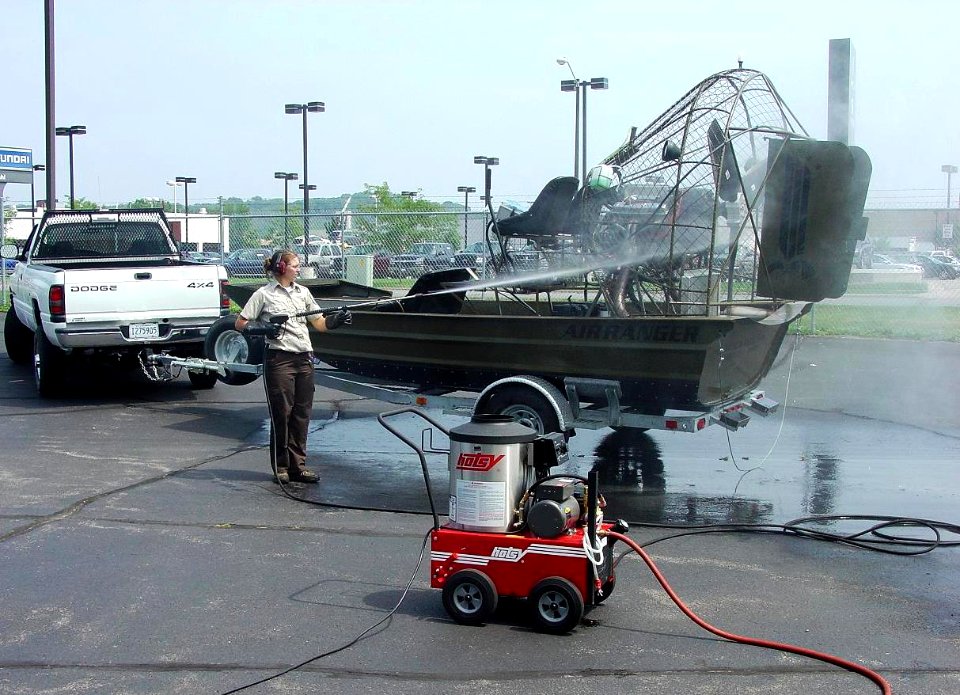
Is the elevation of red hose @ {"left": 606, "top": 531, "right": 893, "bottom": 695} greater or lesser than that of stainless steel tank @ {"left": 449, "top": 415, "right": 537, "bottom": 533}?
lesser

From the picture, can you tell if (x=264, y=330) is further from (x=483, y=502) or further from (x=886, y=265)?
(x=886, y=265)

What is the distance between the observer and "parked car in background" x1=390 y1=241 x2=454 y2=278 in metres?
19.7

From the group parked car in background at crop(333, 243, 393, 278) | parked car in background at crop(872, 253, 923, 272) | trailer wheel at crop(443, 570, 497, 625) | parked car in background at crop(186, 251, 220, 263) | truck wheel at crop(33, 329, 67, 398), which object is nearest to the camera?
trailer wheel at crop(443, 570, 497, 625)

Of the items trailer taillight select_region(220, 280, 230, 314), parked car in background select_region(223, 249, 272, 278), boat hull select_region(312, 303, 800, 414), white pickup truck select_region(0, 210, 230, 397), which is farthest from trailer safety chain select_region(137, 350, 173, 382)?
parked car in background select_region(223, 249, 272, 278)

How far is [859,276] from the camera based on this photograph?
2180cm

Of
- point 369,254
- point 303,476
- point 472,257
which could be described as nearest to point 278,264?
point 303,476

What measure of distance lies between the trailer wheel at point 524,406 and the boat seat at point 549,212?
1.47 m

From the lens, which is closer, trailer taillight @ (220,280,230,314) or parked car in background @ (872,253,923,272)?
trailer taillight @ (220,280,230,314)

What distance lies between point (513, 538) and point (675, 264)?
12.2 feet

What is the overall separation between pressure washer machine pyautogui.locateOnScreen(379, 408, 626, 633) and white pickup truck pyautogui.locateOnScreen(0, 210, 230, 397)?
287 inches

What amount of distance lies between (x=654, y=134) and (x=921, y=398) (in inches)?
220

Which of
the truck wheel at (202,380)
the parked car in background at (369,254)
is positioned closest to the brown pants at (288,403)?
the truck wheel at (202,380)

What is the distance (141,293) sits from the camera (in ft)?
37.1

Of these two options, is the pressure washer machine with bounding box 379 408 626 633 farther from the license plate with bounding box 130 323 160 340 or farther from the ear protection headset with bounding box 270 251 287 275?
the license plate with bounding box 130 323 160 340
